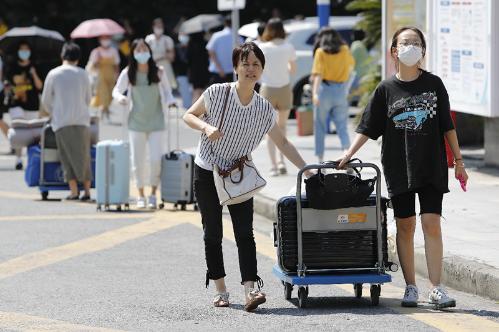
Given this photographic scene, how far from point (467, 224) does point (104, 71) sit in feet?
53.4

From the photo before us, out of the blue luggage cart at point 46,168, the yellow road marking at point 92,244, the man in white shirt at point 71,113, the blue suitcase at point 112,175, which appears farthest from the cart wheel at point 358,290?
the blue luggage cart at point 46,168

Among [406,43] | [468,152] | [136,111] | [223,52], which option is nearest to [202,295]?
[406,43]

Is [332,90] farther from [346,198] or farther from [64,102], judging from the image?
[346,198]

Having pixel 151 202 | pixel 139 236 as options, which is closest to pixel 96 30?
pixel 151 202

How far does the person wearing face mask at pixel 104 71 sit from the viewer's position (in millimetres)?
27516

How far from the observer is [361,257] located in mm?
8953

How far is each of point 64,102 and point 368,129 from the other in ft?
23.2

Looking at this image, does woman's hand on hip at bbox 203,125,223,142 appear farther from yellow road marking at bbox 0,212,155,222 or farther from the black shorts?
yellow road marking at bbox 0,212,155,222

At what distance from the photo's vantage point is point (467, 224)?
12008 mm

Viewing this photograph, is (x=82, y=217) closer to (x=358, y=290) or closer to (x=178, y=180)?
(x=178, y=180)

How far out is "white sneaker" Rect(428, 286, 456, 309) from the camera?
8.77m

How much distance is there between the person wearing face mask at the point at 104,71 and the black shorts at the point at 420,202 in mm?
18939

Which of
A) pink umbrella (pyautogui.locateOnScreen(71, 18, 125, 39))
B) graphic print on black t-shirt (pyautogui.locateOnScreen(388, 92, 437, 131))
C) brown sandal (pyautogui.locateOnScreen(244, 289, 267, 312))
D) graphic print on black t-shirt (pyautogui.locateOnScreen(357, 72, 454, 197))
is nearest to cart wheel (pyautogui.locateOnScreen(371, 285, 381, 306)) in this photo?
graphic print on black t-shirt (pyautogui.locateOnScreen(357, 72, 454, 197))

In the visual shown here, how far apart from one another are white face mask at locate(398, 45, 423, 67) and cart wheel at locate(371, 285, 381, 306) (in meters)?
1.36
